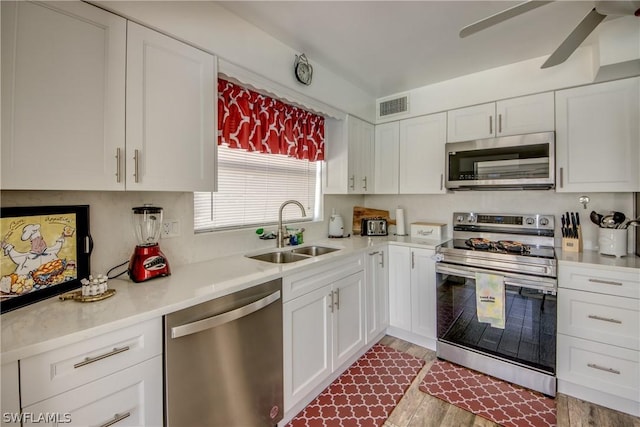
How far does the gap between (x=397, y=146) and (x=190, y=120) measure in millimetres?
2093

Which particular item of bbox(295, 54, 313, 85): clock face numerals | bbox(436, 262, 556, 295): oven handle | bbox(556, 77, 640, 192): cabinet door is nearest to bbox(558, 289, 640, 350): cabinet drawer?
bbox(436, 262, 556, 295): oven handle

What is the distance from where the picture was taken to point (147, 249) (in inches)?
55.6

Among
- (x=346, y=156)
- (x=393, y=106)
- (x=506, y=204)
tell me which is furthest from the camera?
(x=393, y=106)

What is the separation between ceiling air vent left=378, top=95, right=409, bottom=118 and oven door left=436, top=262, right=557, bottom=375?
160 cm

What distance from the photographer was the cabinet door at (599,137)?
1.92m

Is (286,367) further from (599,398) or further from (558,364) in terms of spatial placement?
→ (599,398)

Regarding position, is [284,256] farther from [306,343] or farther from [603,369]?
[603,369]

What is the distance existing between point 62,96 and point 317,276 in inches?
59.4

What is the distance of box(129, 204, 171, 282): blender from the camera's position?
1.39 meters

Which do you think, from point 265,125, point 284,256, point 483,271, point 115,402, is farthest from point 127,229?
point 483,271

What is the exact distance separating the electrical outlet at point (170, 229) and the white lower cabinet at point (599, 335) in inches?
99.0

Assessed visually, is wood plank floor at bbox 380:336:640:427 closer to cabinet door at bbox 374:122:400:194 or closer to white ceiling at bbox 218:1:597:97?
cabinet door at bbox 374:122:400:194

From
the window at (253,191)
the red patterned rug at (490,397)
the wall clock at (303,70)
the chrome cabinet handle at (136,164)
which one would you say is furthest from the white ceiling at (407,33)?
the red patterned rug at (490,397)

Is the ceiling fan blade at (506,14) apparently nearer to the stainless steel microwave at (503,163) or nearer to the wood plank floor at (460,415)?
the stainless steel microwave at (503,163)
